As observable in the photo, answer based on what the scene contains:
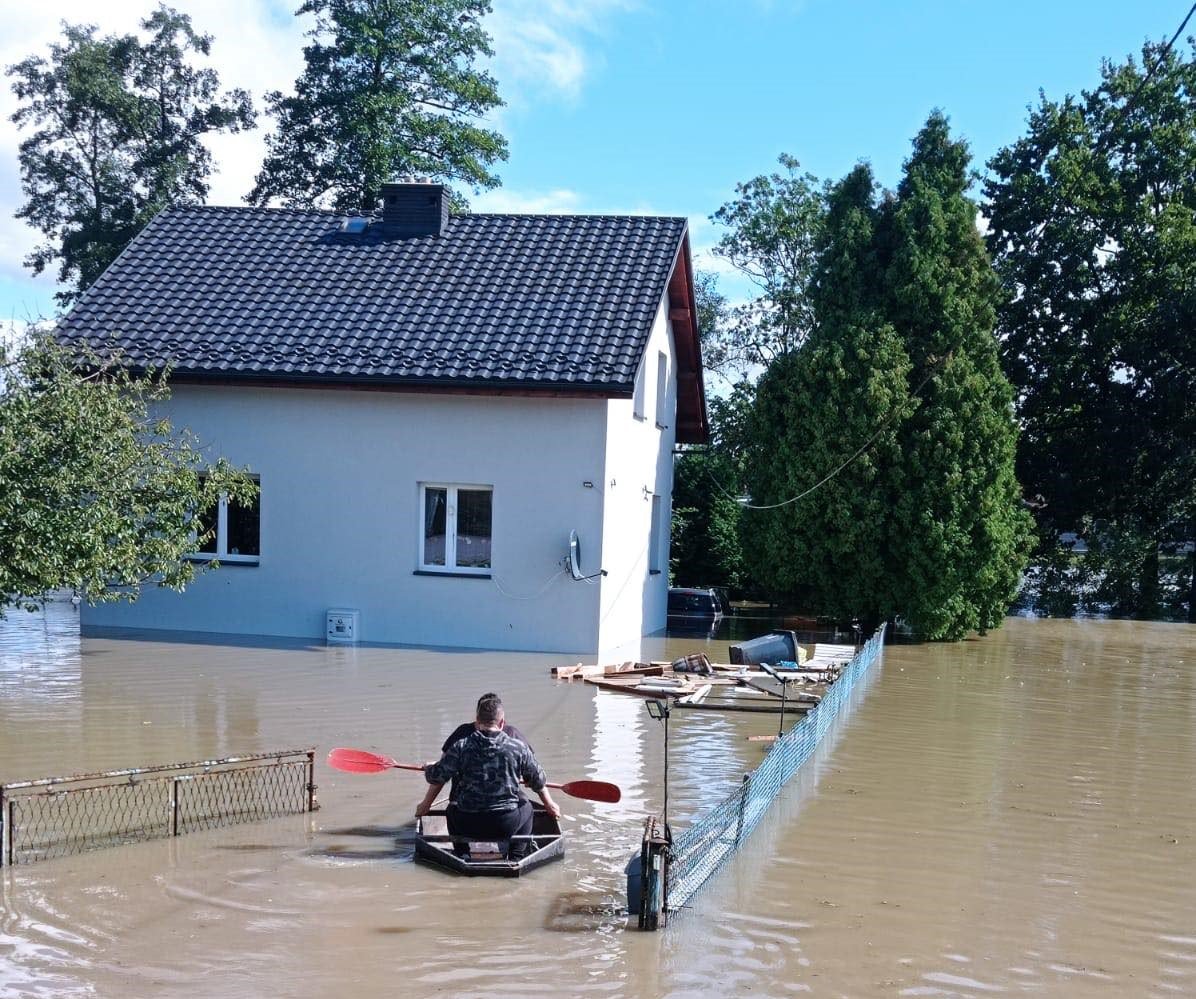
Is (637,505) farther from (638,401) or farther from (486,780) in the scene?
(486,780)

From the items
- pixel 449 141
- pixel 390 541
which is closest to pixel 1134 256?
pixel 449 141

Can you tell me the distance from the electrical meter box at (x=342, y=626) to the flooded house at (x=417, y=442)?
0.10 ft

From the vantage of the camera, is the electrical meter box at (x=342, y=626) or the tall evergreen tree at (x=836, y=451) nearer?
the electrical meter box at (x=342, y=626)

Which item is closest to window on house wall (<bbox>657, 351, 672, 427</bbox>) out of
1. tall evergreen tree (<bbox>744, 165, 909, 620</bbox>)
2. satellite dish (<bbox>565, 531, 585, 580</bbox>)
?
tall evergreen tree (<bbox>744, 165, 909, 620</bbox>)

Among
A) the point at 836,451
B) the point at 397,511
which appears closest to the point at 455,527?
the point at 397,511

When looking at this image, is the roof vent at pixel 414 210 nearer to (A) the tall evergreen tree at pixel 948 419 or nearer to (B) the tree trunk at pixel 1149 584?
(A) the tall evergreen tree at pixel 948 419

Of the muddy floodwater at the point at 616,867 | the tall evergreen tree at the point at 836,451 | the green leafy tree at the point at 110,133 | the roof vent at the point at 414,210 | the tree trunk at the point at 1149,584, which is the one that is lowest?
the muddy floodwater at the point at 616,867

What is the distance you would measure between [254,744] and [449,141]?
2817cm

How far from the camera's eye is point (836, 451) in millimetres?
22234

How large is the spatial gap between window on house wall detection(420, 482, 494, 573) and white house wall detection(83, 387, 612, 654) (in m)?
0.19

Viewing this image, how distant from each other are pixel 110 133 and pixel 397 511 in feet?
90.7

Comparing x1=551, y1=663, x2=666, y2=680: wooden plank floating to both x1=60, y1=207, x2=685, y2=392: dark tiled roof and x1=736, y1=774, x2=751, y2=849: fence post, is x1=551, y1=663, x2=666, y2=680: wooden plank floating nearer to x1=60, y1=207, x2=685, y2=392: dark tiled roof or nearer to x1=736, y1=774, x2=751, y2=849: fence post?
x1=60, y1=207, x2=685, y2=392: dark tiled roof

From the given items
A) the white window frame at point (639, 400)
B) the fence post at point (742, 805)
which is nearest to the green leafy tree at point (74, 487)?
the fence post at point (742, 805)

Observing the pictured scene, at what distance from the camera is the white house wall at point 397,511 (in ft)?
60.0
